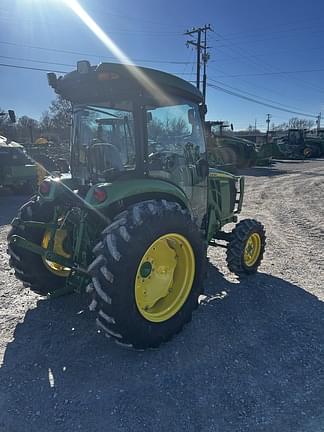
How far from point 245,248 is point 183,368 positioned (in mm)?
2142

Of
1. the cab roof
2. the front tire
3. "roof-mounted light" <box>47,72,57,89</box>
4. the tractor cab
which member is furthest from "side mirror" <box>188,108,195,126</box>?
"roof-mounted light" <box>47,72,57,89</box>

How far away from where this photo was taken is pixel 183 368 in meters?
2.79

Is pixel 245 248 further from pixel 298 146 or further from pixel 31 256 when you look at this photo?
pixel 298 146

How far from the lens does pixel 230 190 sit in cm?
514

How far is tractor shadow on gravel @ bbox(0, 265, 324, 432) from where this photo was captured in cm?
228

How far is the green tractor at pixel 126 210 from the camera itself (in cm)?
270

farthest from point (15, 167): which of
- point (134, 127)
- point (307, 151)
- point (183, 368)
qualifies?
point (307, 151)

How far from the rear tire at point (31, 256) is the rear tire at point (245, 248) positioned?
227 cm

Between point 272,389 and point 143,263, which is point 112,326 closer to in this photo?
point 143,263

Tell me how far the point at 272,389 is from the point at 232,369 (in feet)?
1.11

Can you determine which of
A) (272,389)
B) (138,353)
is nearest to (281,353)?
(272,389)

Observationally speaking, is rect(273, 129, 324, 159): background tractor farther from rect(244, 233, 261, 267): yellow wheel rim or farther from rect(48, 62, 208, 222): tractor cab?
rect(48, 62, 208, 222): tractor cab

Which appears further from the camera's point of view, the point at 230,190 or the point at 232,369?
the point at 230,190

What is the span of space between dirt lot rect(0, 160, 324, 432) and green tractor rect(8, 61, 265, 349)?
267mm
